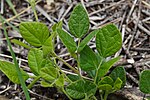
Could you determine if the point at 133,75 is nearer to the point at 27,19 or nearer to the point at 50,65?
the point at 50,65

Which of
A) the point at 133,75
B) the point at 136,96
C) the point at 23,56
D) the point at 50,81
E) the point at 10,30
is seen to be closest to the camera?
the point at 50,81

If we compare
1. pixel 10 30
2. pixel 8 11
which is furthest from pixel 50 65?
pixel 8 11

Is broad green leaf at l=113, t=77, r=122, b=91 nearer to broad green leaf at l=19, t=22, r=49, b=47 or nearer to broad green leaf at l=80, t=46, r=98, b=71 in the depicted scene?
broad green leaf at l=80, t=46, r=98, b=71

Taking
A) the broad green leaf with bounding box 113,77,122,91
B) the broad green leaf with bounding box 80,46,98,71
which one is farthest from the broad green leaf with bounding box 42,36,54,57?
the broad green leaf with bounding box 113,77,122,91

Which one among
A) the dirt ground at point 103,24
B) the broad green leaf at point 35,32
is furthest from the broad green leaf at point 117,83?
the broad green leaf at point 35,32

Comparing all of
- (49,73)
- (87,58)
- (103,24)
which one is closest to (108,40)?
(87,58)

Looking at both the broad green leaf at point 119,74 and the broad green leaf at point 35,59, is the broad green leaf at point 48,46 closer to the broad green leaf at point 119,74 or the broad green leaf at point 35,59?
the broad green leaf at point 35,59
